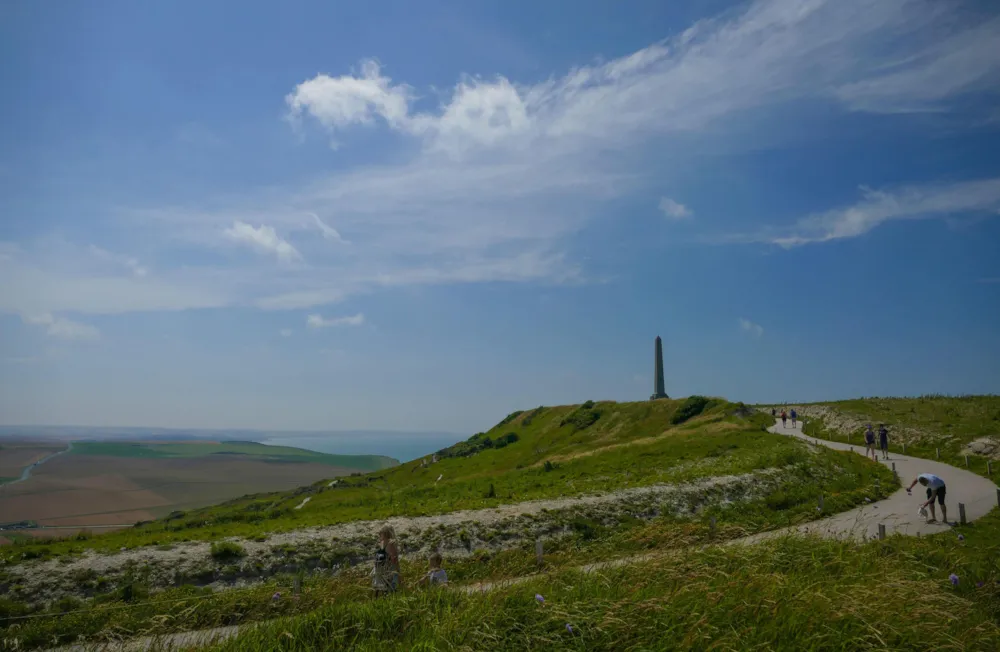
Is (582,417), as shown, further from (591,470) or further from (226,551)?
(226,551)

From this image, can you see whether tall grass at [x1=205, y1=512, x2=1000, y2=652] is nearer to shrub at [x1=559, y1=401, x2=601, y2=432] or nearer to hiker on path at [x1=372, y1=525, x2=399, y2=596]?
hiker on path at [x1=372, y1=525, x2=399, y2=596]

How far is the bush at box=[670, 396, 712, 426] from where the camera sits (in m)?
65.4

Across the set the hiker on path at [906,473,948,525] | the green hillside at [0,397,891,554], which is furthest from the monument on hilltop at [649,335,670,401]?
the hiker on path at [906,473,948,525]

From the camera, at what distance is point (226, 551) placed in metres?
21.1

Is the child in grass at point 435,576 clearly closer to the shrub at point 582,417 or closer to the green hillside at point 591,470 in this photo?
the green hillside at point 591,470

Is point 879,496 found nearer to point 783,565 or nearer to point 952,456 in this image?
point 952,456

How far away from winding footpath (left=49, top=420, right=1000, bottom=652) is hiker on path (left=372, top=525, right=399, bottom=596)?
1179 mm

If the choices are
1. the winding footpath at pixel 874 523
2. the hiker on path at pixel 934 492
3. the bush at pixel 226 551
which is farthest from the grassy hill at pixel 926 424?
the bush at pixel 226 551

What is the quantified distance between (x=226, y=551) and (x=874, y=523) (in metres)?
25.3

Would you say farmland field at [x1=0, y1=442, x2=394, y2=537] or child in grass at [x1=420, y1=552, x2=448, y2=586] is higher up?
child in grass at [x1=420, y1=552, x2=448, y2=586]

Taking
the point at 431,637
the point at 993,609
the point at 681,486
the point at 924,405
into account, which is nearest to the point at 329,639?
the point at 431,637

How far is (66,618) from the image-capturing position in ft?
50.1

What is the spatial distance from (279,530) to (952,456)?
42751mm

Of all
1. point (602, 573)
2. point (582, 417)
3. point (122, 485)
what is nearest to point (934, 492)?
point (602, 573)
